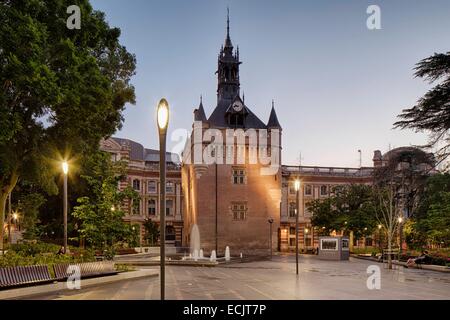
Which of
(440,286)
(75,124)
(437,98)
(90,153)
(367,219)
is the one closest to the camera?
(440,286)

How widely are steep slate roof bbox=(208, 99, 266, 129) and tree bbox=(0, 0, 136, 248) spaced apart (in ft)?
83.0

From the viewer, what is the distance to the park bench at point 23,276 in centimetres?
1673

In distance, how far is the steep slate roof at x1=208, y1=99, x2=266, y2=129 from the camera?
191 ft

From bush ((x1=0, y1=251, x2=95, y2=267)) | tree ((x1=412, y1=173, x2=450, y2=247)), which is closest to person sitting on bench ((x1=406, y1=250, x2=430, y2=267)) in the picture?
tree ((x1=412, y1=173, x2=450, y2=247))

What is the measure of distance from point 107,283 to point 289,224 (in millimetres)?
58665

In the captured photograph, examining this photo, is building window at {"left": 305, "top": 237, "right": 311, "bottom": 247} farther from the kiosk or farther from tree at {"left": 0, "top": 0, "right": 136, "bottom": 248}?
tree at {"left": 0, "top": 0, "right": 136, "bottom": 248}

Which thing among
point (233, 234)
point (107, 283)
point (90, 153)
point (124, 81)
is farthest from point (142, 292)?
point (233, 234)

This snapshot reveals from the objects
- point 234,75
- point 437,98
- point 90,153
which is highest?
point 234,75

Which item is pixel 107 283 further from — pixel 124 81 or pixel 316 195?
pixel 316 195

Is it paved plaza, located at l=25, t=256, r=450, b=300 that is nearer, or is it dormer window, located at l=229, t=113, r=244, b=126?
paved plaza, located at l=25, t=256, r=450, b=300

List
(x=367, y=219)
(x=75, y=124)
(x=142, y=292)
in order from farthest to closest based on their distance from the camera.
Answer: (x=367, y=219), (x=75, y=124), (x=142, y=292)

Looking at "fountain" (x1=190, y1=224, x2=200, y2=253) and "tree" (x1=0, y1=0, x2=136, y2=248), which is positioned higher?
"tree" (x1=0, y1=0, x2=136, y2=248)
